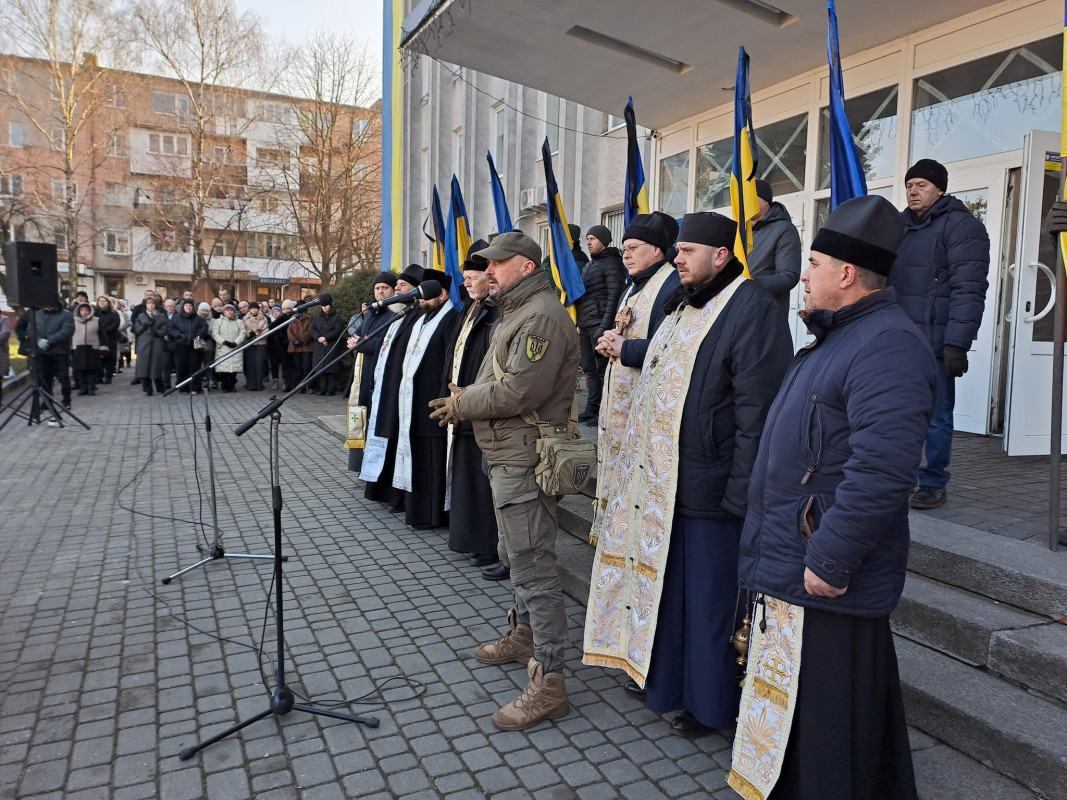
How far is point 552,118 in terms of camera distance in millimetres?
16516

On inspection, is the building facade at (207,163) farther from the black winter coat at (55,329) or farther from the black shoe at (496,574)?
the black shoe at (496,574)

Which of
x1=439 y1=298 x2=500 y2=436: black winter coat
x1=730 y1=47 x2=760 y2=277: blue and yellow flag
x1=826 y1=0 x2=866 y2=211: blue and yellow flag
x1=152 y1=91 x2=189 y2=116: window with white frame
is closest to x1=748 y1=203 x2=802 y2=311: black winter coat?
x1=730 y1=47 x2=760 y2=277: blue and yellow flag

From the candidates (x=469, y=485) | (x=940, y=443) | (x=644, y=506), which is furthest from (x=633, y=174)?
(x=644, y=506)

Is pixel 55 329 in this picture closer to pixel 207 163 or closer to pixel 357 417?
pixel 357 417

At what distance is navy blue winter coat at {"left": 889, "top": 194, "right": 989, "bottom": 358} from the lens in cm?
439

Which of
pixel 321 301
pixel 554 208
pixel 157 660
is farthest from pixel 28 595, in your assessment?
pixel 554 208

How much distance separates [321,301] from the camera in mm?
4227

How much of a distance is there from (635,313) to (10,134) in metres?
50.3

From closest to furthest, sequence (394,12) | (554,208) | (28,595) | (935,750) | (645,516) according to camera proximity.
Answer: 1. (935,750)
2. (645,516)
3. (28,595)
4. (554,208)
5. (394,12)

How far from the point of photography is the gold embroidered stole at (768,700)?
2.39 meters

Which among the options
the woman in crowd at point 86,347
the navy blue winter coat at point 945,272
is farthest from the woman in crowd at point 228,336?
the navy blue winter coat at point 945,272

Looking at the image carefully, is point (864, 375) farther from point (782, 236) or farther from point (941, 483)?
point (782, 236)

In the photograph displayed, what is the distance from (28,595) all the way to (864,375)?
5309mm

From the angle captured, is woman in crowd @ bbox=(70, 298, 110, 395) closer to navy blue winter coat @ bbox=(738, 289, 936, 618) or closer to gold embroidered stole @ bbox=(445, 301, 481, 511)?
gold embroidered stole @ bbox=(445, 301, 481, 511)
